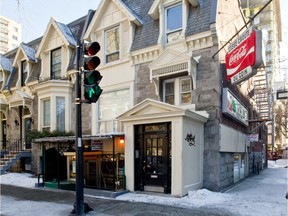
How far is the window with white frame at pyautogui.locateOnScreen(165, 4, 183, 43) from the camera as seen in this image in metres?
12.7

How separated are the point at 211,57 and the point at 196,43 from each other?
3.05ft

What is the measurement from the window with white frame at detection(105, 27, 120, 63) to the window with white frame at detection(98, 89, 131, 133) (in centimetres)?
182

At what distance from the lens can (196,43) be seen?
11.9 meters

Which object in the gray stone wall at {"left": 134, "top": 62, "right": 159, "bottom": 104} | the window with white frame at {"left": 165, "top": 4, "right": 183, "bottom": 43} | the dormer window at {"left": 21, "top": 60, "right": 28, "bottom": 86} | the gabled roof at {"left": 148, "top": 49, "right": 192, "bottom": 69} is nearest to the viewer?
the gabled roof at {"left": 148, "top": 49, "right": 192, "bottom": 69}

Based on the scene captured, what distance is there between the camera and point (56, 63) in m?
17.5

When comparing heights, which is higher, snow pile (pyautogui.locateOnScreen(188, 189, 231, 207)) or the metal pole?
the metal pole

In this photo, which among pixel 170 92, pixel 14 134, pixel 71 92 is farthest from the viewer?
pixel 14 134

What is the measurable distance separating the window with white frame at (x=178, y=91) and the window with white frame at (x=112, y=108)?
82.2 inches

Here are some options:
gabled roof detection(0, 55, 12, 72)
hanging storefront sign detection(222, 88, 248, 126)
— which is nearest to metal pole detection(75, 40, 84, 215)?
hanging storefront sign detection(222, 88, 248, 126)

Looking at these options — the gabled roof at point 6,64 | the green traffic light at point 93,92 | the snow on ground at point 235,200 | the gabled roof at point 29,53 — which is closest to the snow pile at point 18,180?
the snow on ground at point 235,200

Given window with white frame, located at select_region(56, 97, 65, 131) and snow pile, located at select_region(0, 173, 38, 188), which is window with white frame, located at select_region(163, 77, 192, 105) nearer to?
window with white frame, located at select_region(56, 97, 65, 131)

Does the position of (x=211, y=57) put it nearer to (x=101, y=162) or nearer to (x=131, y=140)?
(x=131, y=140)

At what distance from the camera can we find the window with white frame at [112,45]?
577 inches

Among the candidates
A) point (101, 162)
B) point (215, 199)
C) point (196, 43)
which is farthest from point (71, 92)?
point (215, 199)
